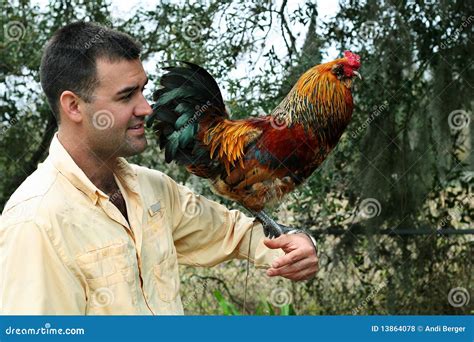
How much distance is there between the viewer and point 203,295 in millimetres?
3766

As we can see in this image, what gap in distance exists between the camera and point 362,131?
3.36 meters

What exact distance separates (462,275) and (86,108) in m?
2.71

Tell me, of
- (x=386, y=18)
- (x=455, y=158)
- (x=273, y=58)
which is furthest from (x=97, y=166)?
(x=455, y=158)

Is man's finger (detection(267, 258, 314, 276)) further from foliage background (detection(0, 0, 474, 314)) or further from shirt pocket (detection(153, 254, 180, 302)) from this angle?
foliage background (detection(0, 0, 474, 314))

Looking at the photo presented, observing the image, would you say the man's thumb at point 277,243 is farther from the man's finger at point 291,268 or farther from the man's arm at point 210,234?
the man's arm at point 210,234

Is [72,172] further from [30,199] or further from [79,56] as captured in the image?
[79,56]

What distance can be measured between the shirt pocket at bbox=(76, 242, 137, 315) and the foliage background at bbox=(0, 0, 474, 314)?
1738mm

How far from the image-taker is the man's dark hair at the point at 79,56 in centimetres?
153

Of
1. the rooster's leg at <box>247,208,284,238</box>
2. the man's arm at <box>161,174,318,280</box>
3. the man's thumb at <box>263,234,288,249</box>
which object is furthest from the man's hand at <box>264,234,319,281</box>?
the rooster's leg at <box>247,208,284,238</box>

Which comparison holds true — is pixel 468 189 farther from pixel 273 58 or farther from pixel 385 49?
pixel 273 58

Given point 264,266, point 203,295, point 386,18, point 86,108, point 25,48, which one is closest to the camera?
point 86,108

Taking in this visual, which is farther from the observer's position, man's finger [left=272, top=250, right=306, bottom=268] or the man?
man's finger [left=272, top=250, right=306, bottom=268]

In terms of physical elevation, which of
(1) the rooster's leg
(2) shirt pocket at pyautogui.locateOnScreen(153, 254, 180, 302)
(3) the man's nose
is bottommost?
(2) shirt pocket at pyautogui.locateOnScreen(153, 254, 180, 302)

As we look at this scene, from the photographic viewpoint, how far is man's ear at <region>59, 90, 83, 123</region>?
5.04 ft
